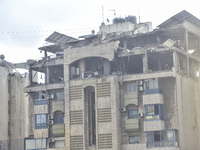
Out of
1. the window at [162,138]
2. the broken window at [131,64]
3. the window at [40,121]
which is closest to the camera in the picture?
the window at [162,138]

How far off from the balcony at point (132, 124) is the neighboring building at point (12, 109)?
65.9 ft

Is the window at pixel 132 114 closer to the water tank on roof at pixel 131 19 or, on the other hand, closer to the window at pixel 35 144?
the window at pixel 35 144

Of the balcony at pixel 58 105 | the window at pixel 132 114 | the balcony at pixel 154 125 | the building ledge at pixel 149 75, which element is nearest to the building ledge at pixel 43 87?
the balcony at pixel 58 105

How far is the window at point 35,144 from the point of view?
6352 centimetres

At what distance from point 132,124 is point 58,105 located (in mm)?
10903

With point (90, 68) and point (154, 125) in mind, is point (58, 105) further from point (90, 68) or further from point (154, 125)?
point (154, 125)

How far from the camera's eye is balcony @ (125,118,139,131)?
5809cm

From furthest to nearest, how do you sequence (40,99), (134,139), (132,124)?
(40,99), (134,139), (132,124)

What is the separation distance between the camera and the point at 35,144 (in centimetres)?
6419

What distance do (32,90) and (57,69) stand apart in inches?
189

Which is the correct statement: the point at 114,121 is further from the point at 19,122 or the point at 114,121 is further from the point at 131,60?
the point at 19,122

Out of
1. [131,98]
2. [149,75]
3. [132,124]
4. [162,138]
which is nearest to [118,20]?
[149,75]

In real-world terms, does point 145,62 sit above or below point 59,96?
above

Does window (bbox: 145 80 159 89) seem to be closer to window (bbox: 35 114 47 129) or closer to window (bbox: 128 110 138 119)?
window (bbox: 128 110 138 119)
